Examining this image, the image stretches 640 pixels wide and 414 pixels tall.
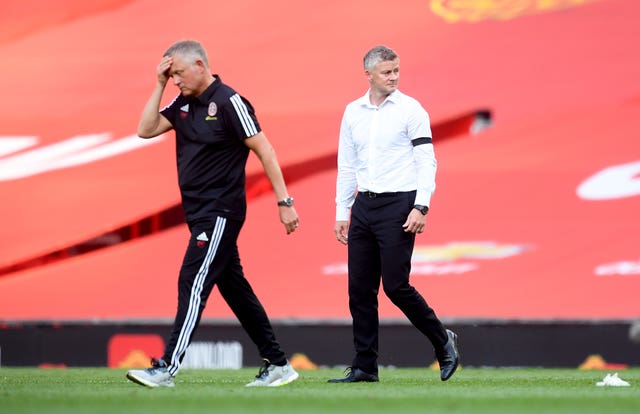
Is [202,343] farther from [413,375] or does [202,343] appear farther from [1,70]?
[1,70]

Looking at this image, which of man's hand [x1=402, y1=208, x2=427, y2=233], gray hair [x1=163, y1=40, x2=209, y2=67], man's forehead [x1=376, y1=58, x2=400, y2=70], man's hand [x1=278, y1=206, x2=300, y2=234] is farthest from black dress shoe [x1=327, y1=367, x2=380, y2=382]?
gray hair [x1=163, y1=40, x2=209, y2=67]

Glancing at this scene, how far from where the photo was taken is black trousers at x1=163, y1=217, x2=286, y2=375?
18.3 ft

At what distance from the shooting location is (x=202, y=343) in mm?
8219

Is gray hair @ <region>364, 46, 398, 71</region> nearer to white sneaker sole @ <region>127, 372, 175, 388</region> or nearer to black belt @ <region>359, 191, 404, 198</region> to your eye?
black belt @ <region>359, 191, 404, 198</region>

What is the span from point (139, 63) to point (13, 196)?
139 centimetres

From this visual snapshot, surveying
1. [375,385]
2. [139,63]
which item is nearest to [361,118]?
[375,385]

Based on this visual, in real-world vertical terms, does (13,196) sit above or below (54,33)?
below

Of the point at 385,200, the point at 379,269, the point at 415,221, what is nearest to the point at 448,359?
the point at 379,269

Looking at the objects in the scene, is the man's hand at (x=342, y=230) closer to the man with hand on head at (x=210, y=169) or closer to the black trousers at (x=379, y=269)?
the black trousers at (x=379, y=269)

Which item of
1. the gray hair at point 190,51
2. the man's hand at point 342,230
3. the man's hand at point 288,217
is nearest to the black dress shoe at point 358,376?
the man's hand at point 342,230

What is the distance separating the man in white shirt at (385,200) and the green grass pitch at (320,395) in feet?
0.87

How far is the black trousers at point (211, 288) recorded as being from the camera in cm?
559

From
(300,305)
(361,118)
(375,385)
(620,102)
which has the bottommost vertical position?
(375,385)

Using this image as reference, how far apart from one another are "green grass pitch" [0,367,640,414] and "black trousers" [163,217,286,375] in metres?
0.22
